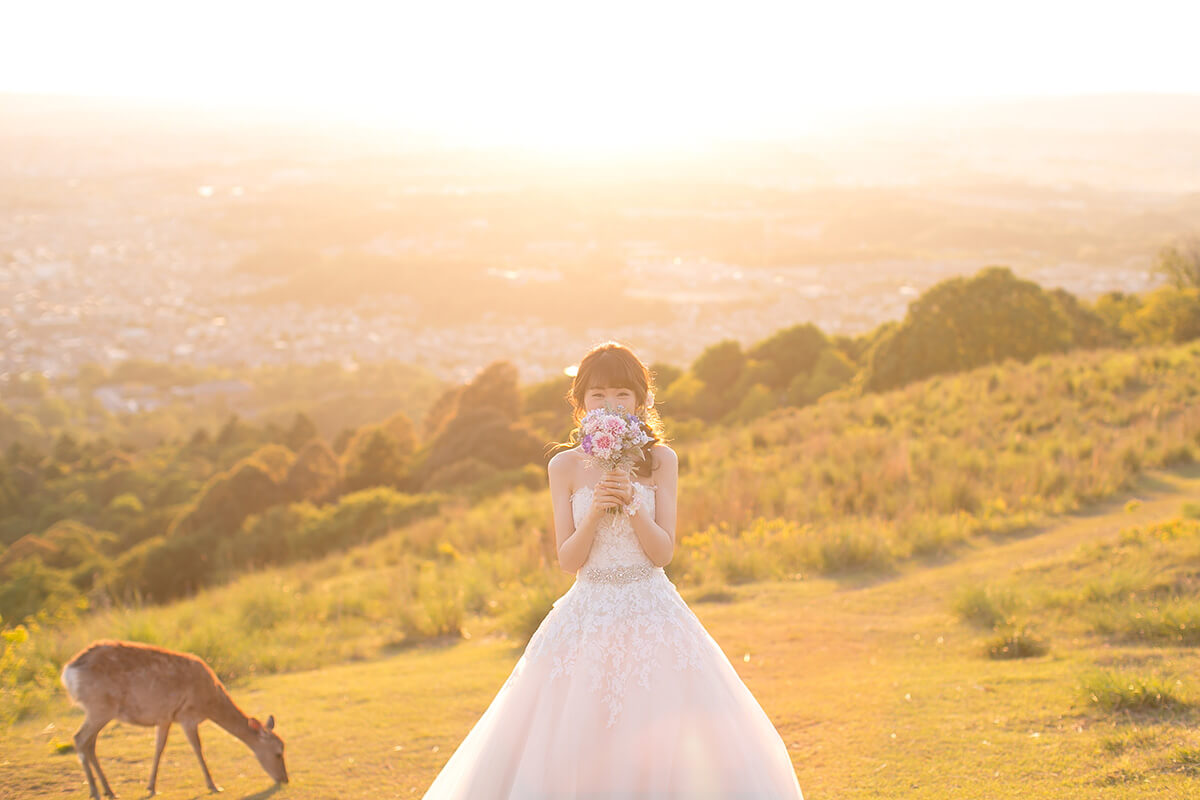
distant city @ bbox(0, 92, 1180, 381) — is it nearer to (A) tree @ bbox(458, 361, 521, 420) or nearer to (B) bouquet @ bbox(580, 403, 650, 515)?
(A) tree @ bbox(458, 361, 521, 420)

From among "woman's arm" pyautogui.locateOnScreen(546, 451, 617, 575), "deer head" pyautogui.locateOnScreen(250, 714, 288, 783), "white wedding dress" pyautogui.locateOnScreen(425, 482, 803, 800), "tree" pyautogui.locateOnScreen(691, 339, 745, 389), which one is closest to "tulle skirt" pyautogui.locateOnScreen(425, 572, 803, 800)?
"white wedding dress" pyautogui.locateOnScreen(425, 482, 803, 800)

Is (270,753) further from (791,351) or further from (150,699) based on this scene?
(791,351)

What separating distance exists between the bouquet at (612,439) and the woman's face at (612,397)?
0.48 ft

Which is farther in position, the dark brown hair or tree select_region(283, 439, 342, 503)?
tree select_region(283, 439, 342, 503)

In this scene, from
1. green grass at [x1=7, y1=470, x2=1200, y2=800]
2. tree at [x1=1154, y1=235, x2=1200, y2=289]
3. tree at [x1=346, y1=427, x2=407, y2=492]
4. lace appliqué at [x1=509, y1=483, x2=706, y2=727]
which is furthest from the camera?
tree at [x1=1154, y1=235, x2=1200, y2=289]

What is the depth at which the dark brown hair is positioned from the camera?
3643 mm

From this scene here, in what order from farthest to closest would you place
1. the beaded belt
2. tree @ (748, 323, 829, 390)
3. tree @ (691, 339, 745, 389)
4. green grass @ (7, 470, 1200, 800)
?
tree @ (691, 339, 745, 389) < tree @ (748, 323, 829, 390) < green grass @ (7, 470, 1200, 800) < the beaded belt

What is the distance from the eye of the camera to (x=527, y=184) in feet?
480

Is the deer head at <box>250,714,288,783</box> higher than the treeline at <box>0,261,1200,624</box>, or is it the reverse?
the deer head at <box>250,714,288,783</box>

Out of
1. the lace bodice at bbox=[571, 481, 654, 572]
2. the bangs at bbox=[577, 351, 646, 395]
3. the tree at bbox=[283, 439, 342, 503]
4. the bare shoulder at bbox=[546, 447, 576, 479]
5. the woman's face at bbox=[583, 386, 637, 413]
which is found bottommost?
the tree at bbox=[283, 439, 342, 503]

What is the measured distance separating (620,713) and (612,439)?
1119 mm

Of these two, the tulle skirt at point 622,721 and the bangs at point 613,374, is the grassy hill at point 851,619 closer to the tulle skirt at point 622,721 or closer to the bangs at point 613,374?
the tulle skirt at point 622,721

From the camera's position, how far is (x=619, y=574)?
3.69 meters

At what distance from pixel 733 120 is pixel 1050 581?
179353mm
